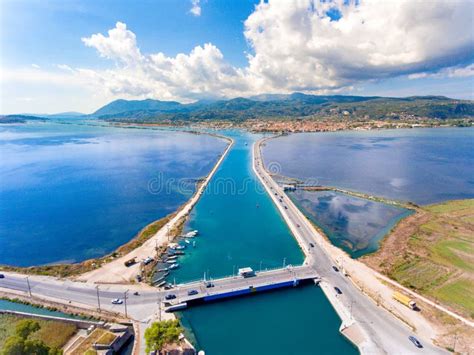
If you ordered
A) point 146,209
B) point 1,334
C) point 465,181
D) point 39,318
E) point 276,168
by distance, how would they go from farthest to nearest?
point 276,168, point 465,181, point 146,209, point 39,318, point 1,334

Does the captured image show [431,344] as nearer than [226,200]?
Yes

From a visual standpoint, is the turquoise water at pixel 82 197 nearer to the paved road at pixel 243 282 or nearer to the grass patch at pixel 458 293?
the paved road at pixel 243 282

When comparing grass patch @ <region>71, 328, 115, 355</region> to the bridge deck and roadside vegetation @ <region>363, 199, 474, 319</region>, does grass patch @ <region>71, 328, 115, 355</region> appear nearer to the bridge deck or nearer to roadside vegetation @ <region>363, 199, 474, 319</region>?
the bridge deck

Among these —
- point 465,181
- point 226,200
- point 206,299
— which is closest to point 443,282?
point 206,299

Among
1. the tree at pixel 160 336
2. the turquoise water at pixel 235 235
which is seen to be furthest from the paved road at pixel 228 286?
the tree at pixel 160 336

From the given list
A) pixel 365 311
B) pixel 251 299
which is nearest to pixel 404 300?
pixel 365 311

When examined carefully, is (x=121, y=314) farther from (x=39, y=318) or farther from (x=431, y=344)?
(x=431, y=344)

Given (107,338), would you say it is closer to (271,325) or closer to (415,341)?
(271,325)
